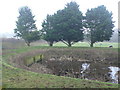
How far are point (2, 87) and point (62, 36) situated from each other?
1716 cm

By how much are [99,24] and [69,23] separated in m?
4.64

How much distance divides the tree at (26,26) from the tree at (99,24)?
8.69 m

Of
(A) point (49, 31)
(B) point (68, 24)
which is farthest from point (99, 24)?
(A) point (49, 31)

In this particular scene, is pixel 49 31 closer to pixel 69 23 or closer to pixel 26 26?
pixel 69 23

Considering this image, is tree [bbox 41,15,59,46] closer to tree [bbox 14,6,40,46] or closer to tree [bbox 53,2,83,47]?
tree [bbox 53,2,83,47]

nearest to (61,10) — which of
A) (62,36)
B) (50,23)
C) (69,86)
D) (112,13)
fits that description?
(50,23)

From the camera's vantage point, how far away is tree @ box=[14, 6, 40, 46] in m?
21.7

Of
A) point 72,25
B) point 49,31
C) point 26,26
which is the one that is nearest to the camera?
point 72,25

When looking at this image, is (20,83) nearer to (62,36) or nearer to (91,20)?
(62,36)

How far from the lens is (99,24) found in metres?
20.5

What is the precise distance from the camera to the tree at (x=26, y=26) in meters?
21.7

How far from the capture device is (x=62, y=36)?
69.2 ft

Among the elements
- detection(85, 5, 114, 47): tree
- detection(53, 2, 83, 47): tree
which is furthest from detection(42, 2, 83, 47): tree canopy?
detection(85, 5, 114, 47): tree

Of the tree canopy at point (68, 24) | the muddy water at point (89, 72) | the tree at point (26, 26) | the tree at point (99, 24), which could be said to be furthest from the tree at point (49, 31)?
the muddy water at point (89, 72)
